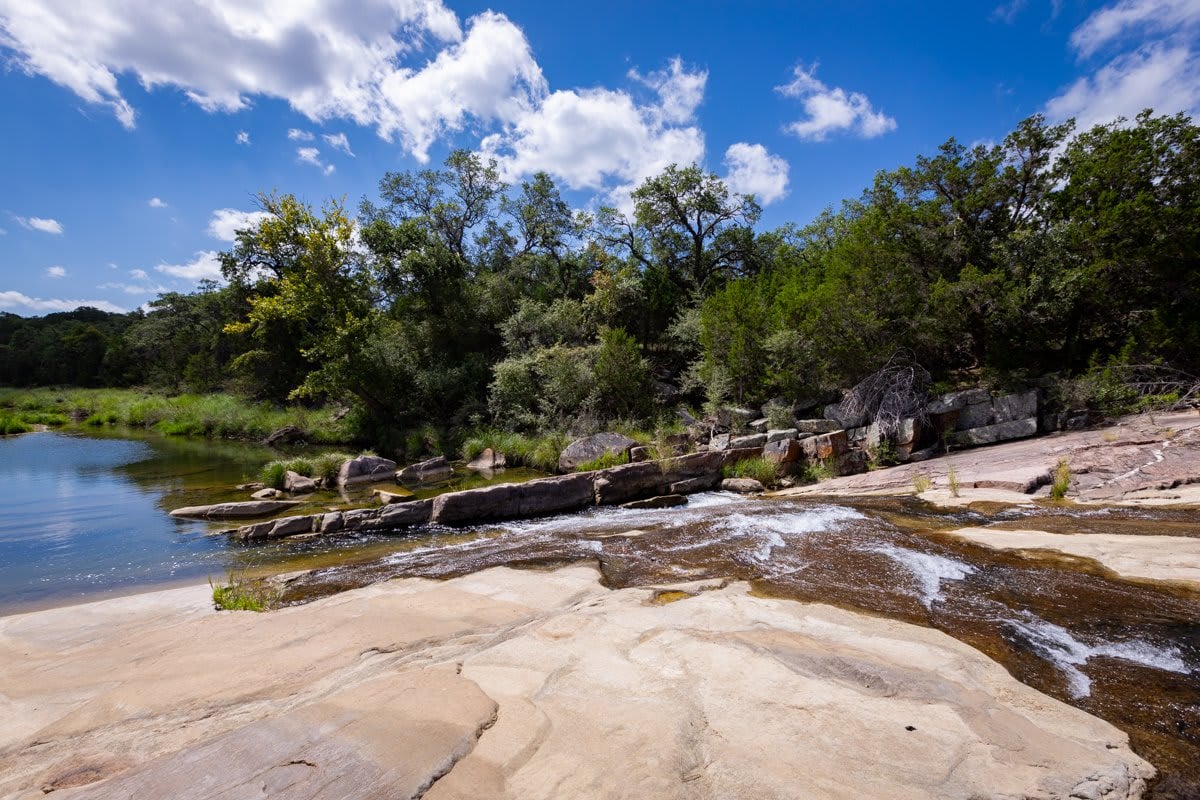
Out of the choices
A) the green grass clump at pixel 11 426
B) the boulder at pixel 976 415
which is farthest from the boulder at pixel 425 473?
the green grass clump at pixel 11 426

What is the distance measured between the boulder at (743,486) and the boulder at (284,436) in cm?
2304

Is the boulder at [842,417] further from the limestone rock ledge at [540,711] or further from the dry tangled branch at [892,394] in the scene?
the limestone rock ledge at [540,711]

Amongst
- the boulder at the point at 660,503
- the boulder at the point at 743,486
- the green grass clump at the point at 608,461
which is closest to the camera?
the boulder at the point at 660,503

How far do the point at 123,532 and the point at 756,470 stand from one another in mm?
15401

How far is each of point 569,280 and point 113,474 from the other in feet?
74.8

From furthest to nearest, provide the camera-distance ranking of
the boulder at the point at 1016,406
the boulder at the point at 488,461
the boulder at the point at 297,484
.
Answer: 1. the boulder at the point at 488,461
2. the boulder at the point at 297,484
3. the boulder at the point at 1016,406

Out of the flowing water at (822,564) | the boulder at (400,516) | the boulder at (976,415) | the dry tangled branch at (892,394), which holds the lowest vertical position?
the flowing water at (822,564)

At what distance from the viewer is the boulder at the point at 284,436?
2602cm

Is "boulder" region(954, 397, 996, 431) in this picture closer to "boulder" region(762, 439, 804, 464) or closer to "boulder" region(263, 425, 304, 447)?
"boulder" region(762, 439, 804, 464)

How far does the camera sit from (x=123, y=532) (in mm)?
10852

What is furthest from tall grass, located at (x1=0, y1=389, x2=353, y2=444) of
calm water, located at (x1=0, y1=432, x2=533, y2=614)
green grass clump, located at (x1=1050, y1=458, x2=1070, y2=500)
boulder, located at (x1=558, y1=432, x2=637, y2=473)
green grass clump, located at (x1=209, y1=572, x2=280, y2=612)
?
green grass clump, located at (x1=1050, y1=458, x2=1070, y2=500)

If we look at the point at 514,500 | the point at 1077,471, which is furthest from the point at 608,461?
the point at 1077,471

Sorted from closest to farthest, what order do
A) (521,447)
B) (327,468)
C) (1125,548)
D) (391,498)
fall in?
(1125,548) → (391,498) → (327,468) → (521,447)

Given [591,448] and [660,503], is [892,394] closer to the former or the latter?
[660,503]
